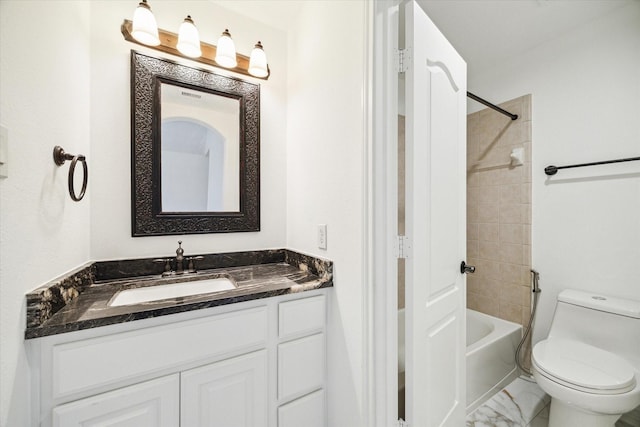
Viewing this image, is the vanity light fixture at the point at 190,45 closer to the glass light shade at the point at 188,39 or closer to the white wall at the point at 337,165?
the glass light shade at the point at 188,39

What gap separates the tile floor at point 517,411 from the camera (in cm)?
146

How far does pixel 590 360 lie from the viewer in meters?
1.33

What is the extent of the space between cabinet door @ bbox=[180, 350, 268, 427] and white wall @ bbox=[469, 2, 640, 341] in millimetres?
1980

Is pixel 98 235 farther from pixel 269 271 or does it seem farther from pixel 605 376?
pixel 605 376

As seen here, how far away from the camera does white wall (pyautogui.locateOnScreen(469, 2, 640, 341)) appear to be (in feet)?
4.82

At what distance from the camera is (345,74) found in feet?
3.71

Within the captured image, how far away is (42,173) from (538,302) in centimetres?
Answer: 277

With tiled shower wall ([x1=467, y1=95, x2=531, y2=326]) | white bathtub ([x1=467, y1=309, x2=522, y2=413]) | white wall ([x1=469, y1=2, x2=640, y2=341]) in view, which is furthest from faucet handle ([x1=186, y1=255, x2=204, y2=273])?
white wall ([x1=469, y1=2, x2=640, y2=341])

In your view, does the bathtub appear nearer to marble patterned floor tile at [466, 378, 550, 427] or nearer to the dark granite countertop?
marble patterned floor tile at [466, 378, 550, 427]

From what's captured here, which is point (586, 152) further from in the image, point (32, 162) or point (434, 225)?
point (32, 162)

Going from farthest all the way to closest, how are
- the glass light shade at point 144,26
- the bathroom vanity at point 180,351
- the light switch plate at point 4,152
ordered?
the glass light shade at point 144,26
the bathroom vanity at point 180,351
the light switch plate at point 4,152

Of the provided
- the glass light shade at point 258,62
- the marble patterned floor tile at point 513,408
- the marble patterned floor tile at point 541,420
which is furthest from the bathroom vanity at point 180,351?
the marble patterned floor tile at point 541,420

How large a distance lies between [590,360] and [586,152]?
123 centimetres

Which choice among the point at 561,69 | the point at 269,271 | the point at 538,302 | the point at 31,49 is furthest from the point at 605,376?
the point at 31,49
